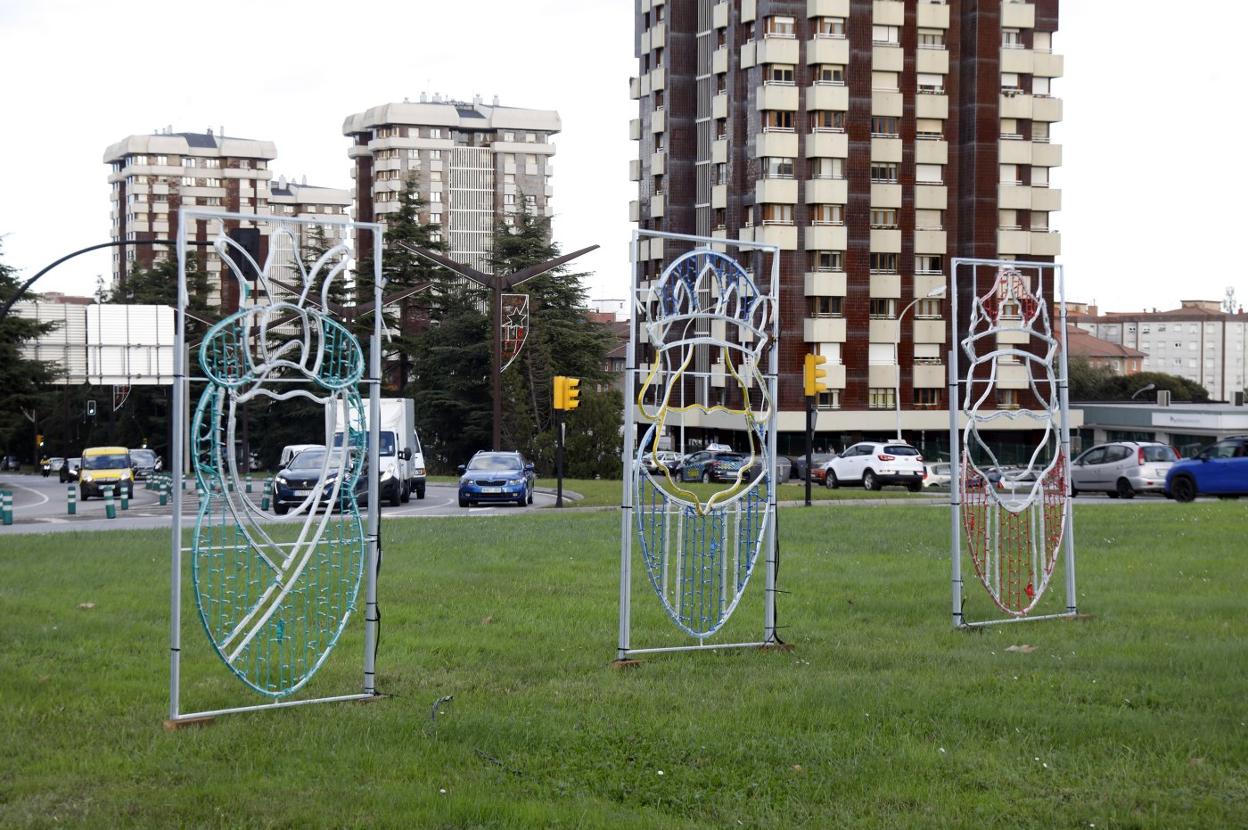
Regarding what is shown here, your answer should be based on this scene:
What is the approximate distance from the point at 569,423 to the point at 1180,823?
55164 millimetres

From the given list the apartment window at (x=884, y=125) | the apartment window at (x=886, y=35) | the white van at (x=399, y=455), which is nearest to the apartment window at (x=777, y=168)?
the apartment window at (x=884, y=125)

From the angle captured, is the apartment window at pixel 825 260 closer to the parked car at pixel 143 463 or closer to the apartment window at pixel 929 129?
the apartment window at pixel 929 129

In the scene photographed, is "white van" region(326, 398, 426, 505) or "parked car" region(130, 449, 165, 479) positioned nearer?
"white van" region(326, 398, 426, 505)

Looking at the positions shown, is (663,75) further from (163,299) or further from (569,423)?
(163,299)

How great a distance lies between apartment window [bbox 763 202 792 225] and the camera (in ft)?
247

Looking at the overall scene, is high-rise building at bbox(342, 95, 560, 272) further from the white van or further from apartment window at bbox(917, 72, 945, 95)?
the white van

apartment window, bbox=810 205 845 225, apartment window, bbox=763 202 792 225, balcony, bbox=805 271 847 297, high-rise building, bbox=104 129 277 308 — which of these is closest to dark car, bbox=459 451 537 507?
balcony, bbox=805 271 847 297

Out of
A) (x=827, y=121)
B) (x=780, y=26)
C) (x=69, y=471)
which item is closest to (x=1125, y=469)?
(x=827, y=121)

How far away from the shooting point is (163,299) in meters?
94.8

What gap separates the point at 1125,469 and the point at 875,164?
3642 centimetres

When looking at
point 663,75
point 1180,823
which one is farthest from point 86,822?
point 663,75

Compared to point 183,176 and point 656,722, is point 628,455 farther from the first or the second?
point 183,176

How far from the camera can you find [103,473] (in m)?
50.0

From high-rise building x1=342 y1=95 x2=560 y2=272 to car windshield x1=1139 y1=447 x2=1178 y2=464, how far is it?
11014 cm
